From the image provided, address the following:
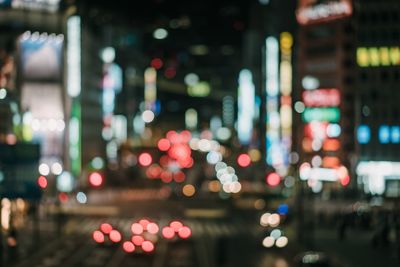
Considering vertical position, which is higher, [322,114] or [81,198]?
[322,114]

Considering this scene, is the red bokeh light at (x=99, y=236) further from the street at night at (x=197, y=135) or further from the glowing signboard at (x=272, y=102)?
the glowing signboard at (x=272, y=102)

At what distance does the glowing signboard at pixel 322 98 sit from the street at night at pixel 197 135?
0.57 ft

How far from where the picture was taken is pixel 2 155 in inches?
941

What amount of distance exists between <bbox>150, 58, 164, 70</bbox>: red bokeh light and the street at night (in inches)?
56.7

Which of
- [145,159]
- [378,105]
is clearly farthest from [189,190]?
[378,105]

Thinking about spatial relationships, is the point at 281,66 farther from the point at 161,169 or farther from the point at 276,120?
the point at 161,169


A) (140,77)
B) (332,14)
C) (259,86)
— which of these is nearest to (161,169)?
(332,14)

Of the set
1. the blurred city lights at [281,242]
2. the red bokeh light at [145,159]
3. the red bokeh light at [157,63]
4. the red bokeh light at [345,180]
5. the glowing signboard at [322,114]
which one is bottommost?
the blurred city lights at [281,242]

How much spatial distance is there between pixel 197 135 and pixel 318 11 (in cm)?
5012

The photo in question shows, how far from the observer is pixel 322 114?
96562 millimetres

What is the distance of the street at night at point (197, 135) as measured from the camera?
118ft

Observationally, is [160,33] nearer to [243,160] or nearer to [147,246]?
[243,160]

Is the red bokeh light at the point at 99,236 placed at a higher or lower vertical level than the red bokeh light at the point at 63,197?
lower

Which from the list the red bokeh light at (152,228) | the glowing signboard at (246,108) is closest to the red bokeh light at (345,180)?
the glowing signboard at (246,108)
